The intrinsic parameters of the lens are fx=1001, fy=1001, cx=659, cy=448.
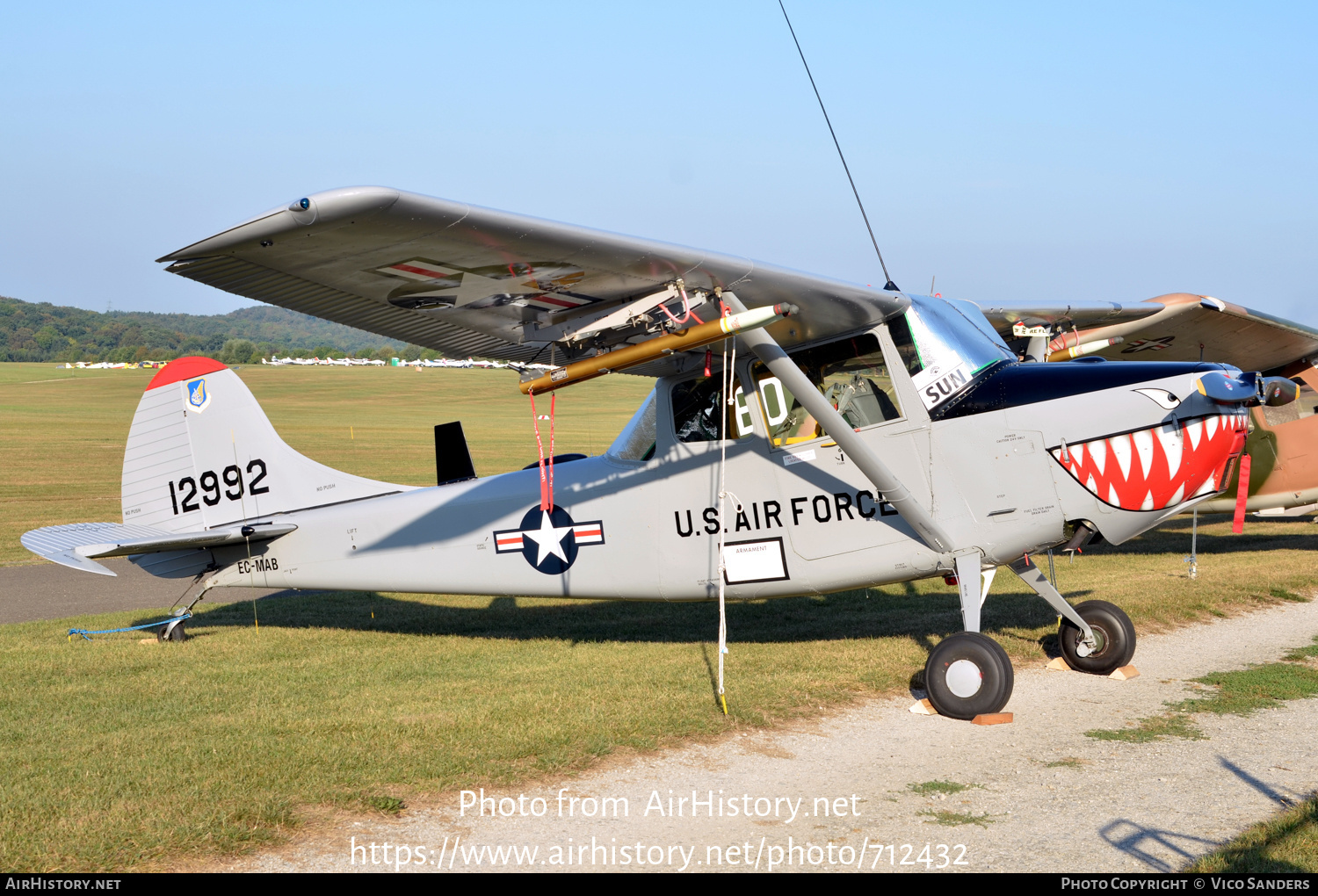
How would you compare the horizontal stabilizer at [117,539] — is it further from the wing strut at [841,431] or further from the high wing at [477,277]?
the wing strut at [841,431]

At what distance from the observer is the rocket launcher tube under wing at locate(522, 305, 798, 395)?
552cm

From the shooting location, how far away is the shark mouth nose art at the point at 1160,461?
6.25 m

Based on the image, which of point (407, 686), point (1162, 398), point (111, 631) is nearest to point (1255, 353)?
point (1162, 398)

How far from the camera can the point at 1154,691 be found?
22.9 feet

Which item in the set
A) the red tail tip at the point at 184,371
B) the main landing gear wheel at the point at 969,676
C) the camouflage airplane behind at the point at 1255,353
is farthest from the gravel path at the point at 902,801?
the camouflage airplane behind at the point at 1255,353

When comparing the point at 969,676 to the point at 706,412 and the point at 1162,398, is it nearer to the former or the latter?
the point at 1162,398

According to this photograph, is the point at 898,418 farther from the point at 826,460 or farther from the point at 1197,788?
the point at 1197,788

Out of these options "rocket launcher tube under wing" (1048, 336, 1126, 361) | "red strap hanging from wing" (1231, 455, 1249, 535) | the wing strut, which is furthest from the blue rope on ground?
"rocket launcher tube under wing" (1048, 336, 1126, 361)

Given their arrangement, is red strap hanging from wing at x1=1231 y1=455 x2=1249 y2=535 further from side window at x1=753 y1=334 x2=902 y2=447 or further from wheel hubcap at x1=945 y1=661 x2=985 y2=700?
side window at x1=753 y1=334 x2=902 y2=447

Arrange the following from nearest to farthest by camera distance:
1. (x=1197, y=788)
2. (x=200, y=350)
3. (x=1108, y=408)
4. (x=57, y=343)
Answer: (x=1197, y=788) < (x=1108, y=408) < (x=200, y=350) < (x=57, y=343)

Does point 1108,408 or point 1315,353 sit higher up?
point 1315,353

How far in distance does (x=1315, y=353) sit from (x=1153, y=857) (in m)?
12.9

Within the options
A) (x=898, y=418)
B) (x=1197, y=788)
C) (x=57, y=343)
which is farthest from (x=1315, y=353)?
(x=57, y=343)

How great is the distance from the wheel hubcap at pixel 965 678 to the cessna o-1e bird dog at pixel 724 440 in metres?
0.01
